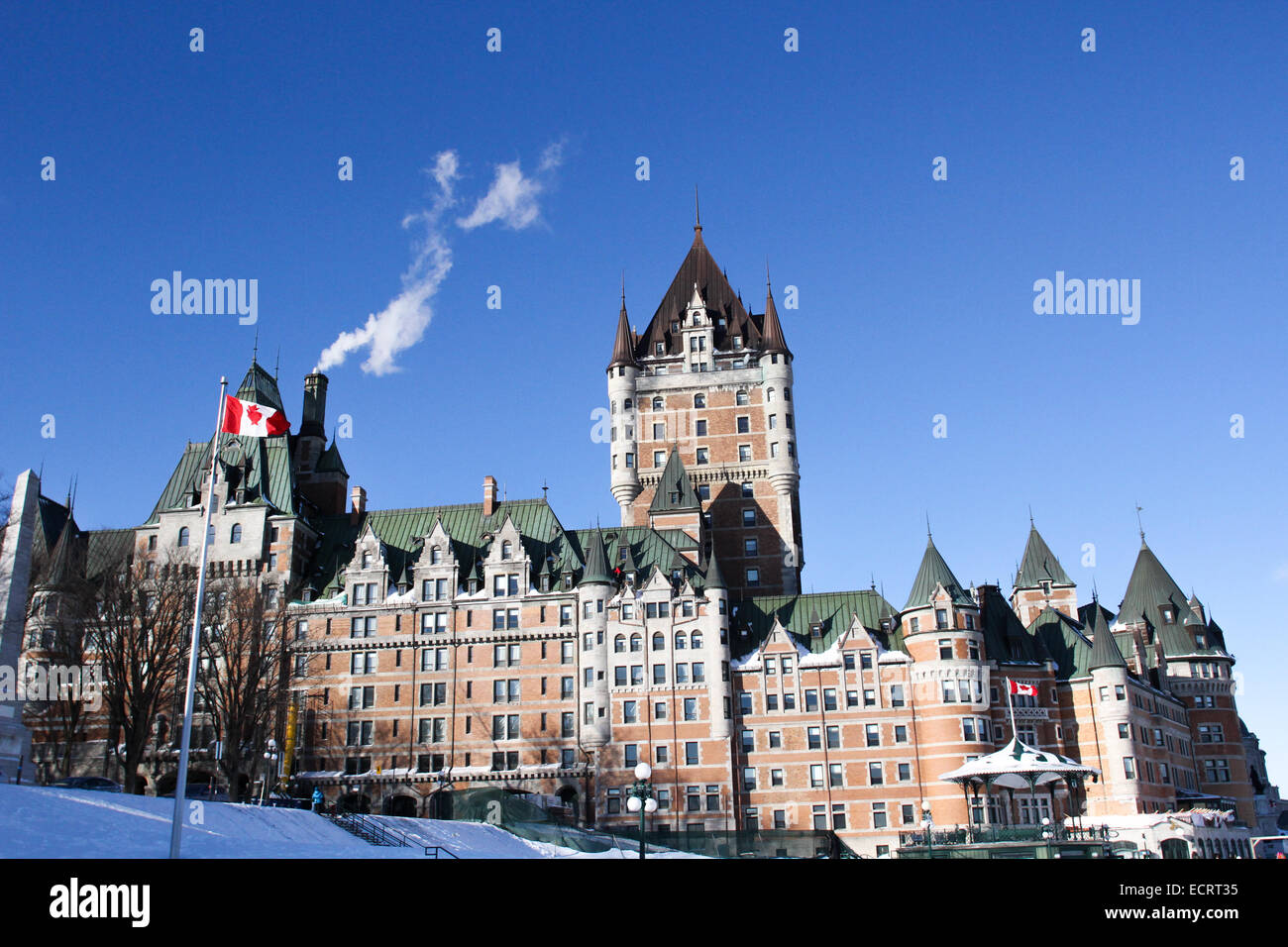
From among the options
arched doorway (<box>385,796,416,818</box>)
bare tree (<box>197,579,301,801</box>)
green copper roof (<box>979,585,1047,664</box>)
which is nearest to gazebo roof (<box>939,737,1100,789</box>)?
green copper roof (<box>979,585,1047,664</box>)

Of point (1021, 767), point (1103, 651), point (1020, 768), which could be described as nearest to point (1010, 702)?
point (1103, 651)

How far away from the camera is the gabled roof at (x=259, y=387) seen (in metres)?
89.0

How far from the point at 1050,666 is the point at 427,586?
145ft

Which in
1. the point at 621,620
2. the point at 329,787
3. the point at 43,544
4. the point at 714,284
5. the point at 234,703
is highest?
the point at 714,284

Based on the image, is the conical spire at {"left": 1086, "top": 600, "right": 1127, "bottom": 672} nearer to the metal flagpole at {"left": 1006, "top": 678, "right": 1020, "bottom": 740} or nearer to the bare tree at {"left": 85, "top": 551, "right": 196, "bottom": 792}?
the metal flagpole at {"left": 1006, "top": 678, "right": 1020, "bottom": 740}

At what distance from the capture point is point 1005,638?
3093 inches

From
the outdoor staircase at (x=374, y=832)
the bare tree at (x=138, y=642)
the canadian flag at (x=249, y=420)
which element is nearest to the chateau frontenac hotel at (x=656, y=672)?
the bare tree at (x=138, y=642)

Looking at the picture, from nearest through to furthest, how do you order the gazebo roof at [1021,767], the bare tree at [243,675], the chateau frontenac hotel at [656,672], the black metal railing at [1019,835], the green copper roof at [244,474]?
the black metal railing at [1019,835] < the gazebo roof at [1021,767] < the bare tree at [243,675] < the chateau frontenac hotel at [656,672] < the green copper roof at [244,474]

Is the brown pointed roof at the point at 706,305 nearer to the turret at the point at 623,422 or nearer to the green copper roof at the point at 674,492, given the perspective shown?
the turret at the point at 623,422

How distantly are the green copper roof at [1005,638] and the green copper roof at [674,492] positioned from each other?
74.0ft
